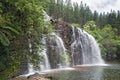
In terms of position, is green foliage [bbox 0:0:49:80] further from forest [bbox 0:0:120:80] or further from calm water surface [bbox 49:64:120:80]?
calm water surface [bbox 49:64:120:80]

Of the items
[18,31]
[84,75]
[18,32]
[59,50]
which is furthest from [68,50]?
[18,32]

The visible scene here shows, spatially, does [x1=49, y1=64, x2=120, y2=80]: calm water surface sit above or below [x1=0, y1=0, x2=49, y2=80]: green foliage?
below

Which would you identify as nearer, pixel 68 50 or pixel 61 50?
pixel 61 50

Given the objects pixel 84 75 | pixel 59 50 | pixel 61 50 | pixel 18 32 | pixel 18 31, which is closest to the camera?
pixel 18 32

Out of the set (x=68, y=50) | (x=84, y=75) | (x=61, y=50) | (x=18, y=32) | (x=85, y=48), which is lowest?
(x=84, y=75)

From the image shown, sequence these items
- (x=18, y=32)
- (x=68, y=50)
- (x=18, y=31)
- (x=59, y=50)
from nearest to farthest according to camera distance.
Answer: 1. (x=18, y=32)
2. (x=18, y=31)
3. (x=59, y=50)
4. (x=68, y=50)

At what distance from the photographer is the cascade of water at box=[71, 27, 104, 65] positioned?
40.3m

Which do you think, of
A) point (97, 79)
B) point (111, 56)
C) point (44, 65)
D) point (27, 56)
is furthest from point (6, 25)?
point (111, 56)

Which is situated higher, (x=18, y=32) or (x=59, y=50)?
(x=18, y=32)

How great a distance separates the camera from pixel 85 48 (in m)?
43.5

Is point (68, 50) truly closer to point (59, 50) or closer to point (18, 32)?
point (59, 50)

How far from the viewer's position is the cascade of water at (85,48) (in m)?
40.3

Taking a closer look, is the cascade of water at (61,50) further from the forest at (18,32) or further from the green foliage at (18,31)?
the green foliage at (18,31)

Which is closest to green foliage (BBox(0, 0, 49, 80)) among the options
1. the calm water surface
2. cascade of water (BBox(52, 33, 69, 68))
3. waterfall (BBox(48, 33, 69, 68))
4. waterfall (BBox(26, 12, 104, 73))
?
the calm water surface
